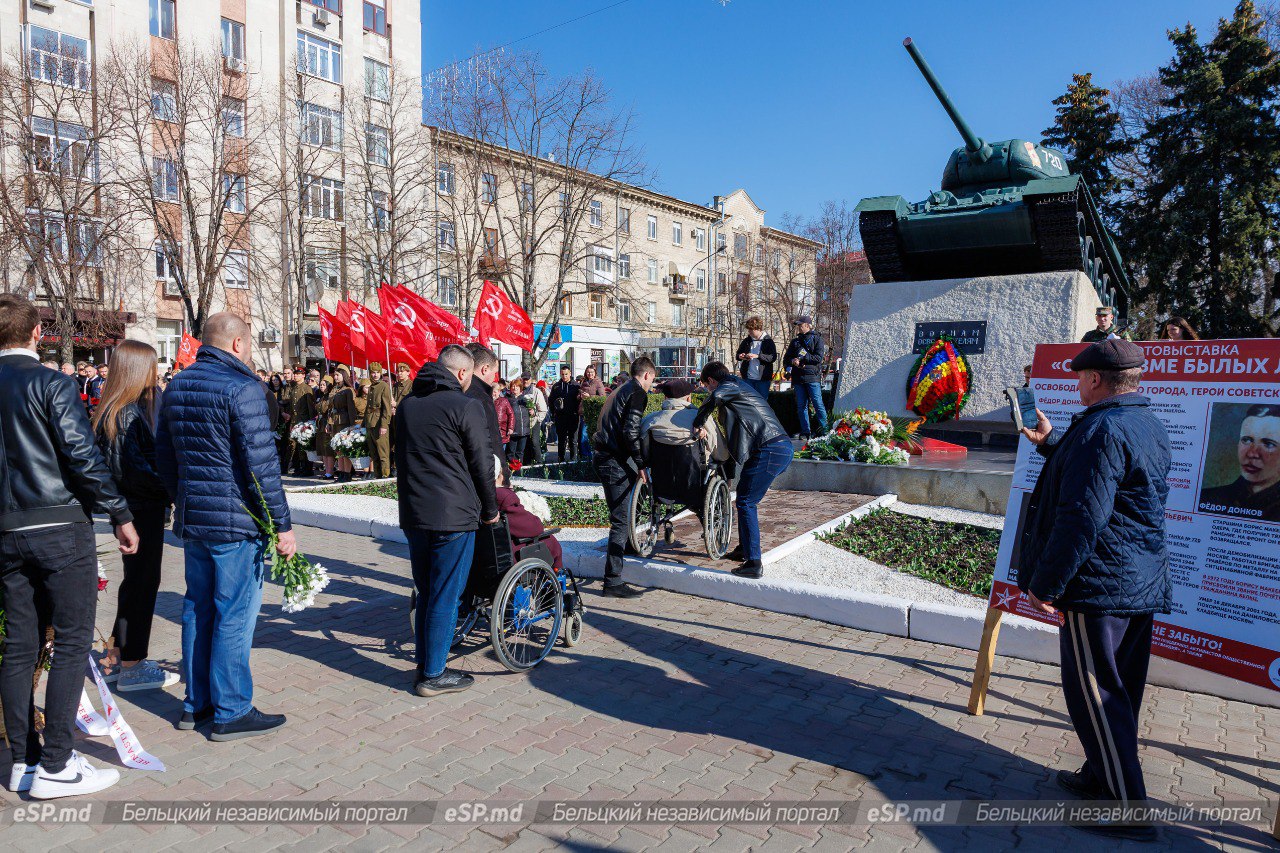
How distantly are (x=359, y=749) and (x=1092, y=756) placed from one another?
323 cm

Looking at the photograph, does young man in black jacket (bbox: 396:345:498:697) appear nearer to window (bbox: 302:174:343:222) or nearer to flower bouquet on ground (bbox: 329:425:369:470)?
flower bouquet on ground (bbox: 329:425:369:470)

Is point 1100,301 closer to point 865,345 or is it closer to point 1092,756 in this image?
point 865,345

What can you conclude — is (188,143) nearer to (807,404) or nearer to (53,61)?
(53,61)

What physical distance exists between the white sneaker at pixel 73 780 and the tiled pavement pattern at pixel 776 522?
4.27 m

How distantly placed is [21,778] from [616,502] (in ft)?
13.0

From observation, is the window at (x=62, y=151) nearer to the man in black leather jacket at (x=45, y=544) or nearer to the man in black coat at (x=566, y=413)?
the man in black coat at (x=566, y=413)

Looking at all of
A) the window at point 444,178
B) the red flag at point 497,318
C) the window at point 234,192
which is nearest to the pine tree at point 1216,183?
the window at point 444,178

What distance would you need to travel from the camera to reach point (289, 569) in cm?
418

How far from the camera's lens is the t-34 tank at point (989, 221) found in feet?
38.8

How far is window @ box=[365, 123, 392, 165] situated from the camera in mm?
28047

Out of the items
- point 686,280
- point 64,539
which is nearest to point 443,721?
point 64,539

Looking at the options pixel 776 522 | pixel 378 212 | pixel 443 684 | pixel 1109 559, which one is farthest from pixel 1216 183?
pixel 443 684

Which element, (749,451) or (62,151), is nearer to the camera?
(749,451)

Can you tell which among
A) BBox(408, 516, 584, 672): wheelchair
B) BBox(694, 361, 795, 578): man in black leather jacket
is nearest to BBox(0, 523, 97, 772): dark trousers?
BBox(408, 516, 584, 672): wheelchair
